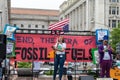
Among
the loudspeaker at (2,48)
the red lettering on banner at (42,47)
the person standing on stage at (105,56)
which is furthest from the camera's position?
the red lettering on banner at (42,47)

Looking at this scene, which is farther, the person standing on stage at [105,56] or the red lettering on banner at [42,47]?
the red lettering on banner at [42,47]

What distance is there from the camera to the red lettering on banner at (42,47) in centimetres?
1661

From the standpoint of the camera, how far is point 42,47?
54.9 ft

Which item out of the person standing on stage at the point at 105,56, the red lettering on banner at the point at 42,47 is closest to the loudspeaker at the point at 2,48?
the person standing on stage at the point at 105,56

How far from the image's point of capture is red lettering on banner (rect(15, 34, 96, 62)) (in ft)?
54.5

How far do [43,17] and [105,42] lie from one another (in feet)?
432

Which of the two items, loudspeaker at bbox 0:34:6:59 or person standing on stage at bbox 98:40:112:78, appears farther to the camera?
person standing on stage at bbox 98:40:112:78

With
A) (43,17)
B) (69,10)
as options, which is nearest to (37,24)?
(43,17)

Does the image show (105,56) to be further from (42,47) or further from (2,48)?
(2,48)

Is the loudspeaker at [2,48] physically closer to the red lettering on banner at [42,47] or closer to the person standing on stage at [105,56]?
the person standing on stage at [105,56]

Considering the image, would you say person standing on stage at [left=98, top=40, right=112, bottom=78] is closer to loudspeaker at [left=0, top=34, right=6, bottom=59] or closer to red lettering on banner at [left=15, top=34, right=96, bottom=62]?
red lettering on banner at [left=15, top=34, right=96, bottom=62]

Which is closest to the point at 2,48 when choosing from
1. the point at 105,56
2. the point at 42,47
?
the point at 105,56

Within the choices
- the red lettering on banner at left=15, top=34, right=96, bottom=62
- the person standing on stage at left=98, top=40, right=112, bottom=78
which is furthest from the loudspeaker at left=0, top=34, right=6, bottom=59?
the red lettering on banner at left=15, top=34, right=96, bottom=62

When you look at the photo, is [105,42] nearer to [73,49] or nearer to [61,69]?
[61,69]
